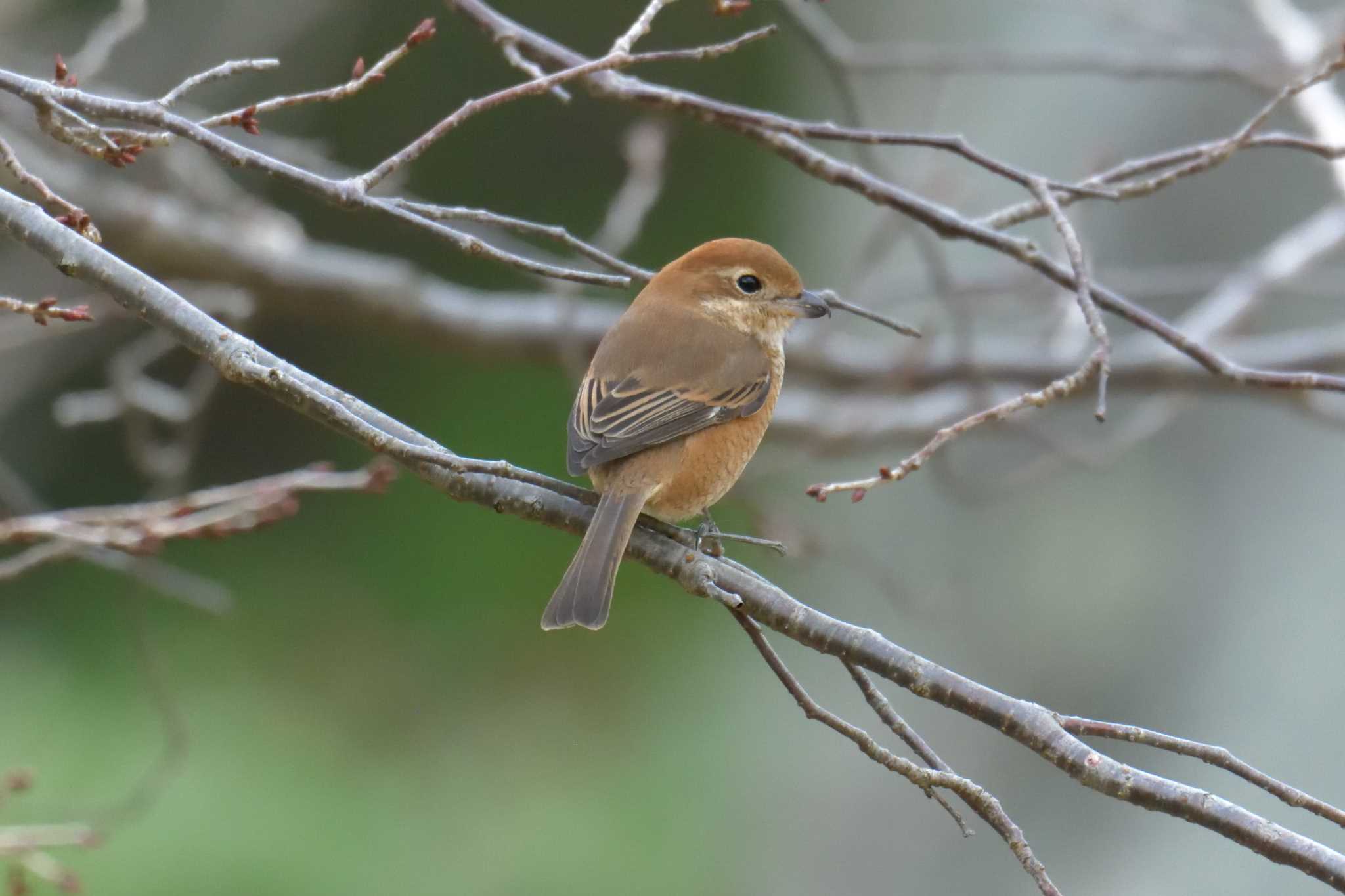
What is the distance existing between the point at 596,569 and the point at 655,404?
2.41 feet

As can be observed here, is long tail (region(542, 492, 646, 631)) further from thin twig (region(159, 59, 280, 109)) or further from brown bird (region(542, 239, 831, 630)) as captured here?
thin twig (region(159, 59, 280, 109))

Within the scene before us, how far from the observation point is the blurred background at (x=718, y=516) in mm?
5617

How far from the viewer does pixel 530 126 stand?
33.5ft

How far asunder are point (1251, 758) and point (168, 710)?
4648mm

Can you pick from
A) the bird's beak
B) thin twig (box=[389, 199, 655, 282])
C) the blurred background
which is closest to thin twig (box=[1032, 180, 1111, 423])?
thin twig (box=[389, 199, 655, 282])

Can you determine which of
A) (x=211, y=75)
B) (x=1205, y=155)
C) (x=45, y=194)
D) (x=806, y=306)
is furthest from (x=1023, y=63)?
(x=45, y=194)

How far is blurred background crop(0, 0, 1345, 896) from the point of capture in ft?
18.4

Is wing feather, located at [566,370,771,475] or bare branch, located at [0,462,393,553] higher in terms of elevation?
wing feather, located at [566,370,771,475]

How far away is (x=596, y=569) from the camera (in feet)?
9.26

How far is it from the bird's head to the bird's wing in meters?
0.21

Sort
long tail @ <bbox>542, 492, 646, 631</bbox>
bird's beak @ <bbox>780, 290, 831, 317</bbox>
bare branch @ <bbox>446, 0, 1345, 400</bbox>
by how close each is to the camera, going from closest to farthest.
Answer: bare branch @ <bbox>446, 0, 1345, 400</bbox>
long tail @ <bbox>542, 492, 646, 631</bbox>
bird's beak @ <bbox>780, 290, 831, 317</bbox>

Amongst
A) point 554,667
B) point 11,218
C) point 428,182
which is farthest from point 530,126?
point 11,218

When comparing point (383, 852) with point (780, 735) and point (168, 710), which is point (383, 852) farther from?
point (168, 710)

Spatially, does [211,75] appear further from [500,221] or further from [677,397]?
[677,397]
